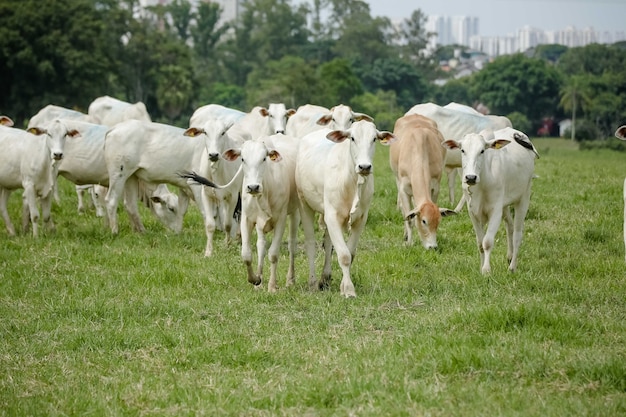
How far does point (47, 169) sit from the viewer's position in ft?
48.1

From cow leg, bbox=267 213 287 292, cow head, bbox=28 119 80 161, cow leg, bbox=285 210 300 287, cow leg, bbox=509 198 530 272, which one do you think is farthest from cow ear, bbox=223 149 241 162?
cow head, bbox=28 119 80 161

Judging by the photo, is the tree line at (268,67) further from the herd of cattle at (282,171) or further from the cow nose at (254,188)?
the cow nose at (254,188)

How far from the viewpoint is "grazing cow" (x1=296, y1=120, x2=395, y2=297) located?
9922mm

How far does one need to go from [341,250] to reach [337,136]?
1.10 meters

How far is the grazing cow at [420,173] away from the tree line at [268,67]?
34566 millimetres

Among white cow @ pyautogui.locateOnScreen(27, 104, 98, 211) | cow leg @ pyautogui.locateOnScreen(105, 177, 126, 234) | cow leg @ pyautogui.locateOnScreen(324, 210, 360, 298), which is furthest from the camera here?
white cow @ pyautogui.locateOnScreen(27, 104, 98, 211)

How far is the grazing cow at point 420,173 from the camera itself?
474 inches

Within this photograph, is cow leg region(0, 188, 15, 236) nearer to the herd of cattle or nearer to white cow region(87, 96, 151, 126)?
the herd of cattle

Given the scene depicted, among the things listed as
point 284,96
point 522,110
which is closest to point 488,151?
point 284,96

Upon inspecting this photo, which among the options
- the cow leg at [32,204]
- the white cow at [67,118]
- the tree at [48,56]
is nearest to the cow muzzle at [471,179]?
the cow leg at [32,204]

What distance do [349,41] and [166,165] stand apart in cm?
9857

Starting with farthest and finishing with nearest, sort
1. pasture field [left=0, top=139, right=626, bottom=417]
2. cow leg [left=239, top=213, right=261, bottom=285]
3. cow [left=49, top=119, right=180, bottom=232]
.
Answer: cow [left=49, top=119, right=180, bottom=232] → cow leg [left=239, top=213, right=261, bottom=285] → pasture field [left=0, top=139, right=626, bottom=417]

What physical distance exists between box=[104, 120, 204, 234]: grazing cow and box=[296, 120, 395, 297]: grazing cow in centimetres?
437

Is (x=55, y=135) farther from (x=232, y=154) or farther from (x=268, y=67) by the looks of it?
(x=268, y=67)
